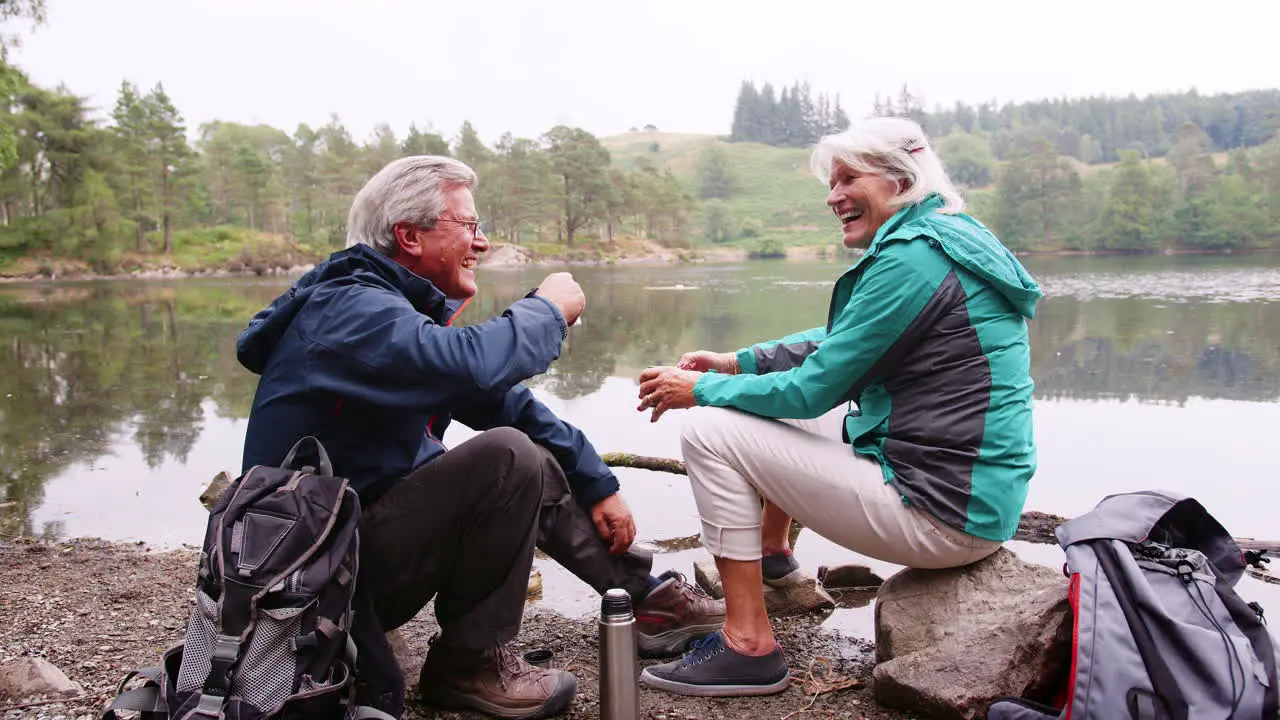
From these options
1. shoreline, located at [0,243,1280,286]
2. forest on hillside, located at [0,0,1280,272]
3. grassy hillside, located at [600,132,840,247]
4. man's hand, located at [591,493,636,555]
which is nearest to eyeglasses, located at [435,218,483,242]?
man's hand, located at [591,493,636,555]

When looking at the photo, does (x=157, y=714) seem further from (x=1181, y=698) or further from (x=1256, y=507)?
(x=1256, y=507)

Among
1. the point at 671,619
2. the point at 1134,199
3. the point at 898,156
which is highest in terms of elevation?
the point at 1134,199

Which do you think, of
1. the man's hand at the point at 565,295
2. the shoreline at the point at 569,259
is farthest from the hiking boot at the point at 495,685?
the shoreline at the point at 569,259

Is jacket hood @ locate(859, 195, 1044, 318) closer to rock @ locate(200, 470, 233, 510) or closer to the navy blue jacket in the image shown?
the navy blue jacket

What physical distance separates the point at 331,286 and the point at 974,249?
1.73 m

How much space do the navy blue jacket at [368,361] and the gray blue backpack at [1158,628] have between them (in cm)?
141

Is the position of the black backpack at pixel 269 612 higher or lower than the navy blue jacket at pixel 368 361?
lower

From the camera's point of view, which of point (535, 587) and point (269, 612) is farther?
point (535, 587)

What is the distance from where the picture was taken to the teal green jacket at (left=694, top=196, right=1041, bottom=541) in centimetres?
262

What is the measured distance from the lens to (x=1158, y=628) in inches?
82.7

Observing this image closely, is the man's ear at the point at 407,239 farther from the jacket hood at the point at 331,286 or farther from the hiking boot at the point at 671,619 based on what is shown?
the hiking boot at the point at 671,619

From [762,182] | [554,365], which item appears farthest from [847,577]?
[762,182]

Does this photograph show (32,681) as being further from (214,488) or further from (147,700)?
(214,488)

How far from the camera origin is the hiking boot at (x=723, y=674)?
2770 mm
